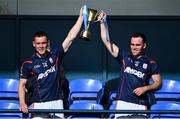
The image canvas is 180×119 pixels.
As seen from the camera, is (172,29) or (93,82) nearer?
(93,82)

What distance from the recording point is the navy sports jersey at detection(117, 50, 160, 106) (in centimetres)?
637

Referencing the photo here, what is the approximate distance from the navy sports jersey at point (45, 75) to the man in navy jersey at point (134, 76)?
0.69 metres

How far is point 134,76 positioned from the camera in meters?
6.42

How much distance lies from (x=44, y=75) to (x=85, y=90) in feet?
4.00

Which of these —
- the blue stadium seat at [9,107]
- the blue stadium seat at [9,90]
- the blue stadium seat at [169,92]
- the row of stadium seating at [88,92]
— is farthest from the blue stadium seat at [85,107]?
the blue stadium seat at [169,92]

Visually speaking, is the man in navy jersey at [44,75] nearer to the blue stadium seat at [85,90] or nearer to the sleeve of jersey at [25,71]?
the sleeve of jersey at [25,71]

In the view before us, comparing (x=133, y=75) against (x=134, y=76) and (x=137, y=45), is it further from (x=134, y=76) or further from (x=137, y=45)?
(x=137, y=45)

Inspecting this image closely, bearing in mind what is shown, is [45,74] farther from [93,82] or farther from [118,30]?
[118,30]

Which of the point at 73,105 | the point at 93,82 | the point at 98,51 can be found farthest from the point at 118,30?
the point at 73,105

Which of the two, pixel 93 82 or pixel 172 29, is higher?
pixel 172 29

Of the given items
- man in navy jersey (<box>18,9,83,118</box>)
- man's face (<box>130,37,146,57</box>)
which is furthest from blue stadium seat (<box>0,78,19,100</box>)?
man's face (<box>130,37,146,57</box>)

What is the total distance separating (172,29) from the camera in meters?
8.66

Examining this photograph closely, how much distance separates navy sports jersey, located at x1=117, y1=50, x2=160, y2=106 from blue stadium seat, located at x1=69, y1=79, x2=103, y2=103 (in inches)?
38.5

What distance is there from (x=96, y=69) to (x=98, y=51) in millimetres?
297
